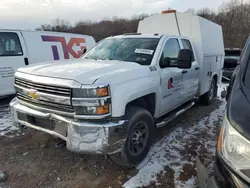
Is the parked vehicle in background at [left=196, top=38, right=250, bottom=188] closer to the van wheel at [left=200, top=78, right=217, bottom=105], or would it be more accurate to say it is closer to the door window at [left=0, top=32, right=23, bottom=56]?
the van wheel at [left=200, top=78, right=217, bottom=105]

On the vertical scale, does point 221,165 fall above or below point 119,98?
below

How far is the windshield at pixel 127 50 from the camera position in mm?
3616

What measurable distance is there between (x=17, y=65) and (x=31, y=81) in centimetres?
362

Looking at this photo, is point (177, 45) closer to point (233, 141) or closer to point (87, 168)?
point (87, 168)

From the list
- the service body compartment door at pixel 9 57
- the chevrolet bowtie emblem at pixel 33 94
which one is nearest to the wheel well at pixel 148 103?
the chevrolet bowtie emblem at pixel 33 94

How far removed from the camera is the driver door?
3627 millimetres

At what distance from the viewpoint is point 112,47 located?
13.5 feet

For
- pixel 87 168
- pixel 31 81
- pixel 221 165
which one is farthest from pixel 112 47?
pixel 221 165

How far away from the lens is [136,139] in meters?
3.07

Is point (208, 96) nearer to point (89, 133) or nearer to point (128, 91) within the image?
point (128, 91)

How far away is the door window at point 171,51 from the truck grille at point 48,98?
183cm

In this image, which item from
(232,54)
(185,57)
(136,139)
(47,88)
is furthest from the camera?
(232,54)

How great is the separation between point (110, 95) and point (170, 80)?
157cm

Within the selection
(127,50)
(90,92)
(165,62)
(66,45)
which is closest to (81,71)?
(90,92)
